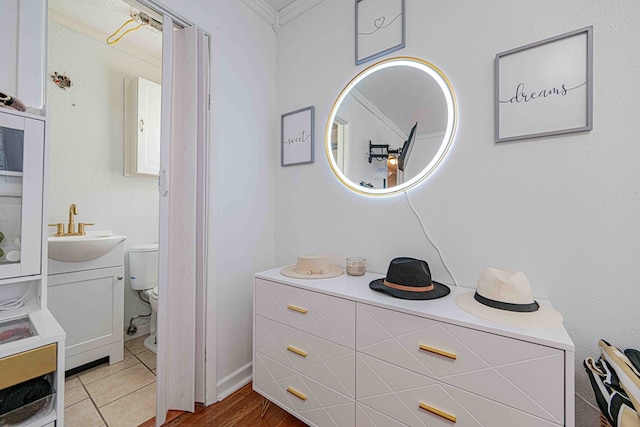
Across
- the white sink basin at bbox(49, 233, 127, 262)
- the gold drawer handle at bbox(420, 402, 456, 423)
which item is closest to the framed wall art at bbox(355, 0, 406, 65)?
the gold drawer handle at bbox(420, 402, 456, 423)

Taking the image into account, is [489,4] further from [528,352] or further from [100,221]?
[100,221]

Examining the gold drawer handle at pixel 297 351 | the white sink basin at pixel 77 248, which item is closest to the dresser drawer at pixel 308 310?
the gold drawer handle at pixel 297 351

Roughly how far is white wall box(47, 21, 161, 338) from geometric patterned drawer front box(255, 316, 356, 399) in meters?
1.60

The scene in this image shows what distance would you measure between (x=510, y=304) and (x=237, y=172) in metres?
1.52

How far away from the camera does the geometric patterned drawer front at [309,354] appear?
1.12 m

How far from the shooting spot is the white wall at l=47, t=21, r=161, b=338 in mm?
1867

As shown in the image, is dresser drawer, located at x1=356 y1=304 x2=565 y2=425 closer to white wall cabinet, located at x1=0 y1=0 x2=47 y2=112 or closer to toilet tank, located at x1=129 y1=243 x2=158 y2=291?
white wall cabinet, located at x1=0 y1=0 x2=47 y2=112

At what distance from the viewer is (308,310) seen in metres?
1.22

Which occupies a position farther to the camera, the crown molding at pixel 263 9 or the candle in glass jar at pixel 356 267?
the crown molding at pixel 263 9

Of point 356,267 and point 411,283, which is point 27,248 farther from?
point 411,283

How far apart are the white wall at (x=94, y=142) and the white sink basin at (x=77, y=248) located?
41 cm

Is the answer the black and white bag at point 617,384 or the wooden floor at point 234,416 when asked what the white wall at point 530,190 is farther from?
the wooden floor at point 234,416

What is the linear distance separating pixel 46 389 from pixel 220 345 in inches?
31.1

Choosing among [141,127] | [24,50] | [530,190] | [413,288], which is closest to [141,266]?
[141,127]
